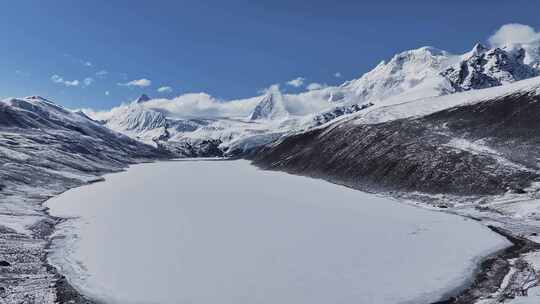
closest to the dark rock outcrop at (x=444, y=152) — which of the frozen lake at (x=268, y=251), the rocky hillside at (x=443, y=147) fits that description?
the rocky hillside at (x=443, y=147)

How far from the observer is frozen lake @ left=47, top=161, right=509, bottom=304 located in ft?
108

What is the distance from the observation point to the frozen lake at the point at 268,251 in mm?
32938

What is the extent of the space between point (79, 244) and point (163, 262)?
12415 millimetres

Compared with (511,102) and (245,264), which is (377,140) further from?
(245,264)

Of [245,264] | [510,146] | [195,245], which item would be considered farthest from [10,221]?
[510,146]

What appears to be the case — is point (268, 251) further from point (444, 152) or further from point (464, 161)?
point (444, 152)

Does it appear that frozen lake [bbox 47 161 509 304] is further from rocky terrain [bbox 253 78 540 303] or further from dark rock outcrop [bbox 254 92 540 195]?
dark rock outcrop [bbox 254 92 540 195]

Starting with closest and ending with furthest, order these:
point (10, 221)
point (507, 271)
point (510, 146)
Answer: point (507, 271)
point (10, 221)
point (510, 146)

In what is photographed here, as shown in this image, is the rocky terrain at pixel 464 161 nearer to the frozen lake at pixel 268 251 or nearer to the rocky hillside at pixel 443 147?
the rocky hillside at pixel 443 147

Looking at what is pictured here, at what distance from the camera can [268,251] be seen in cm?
4344

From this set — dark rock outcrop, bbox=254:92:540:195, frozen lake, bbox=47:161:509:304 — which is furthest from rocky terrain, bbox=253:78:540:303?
frozen lake, bbox=47:161:509:304

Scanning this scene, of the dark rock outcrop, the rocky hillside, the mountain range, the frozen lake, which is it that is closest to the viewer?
the frozen lake

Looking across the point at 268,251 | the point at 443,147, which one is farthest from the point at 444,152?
the point at 268,251

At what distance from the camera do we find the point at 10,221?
192ft
